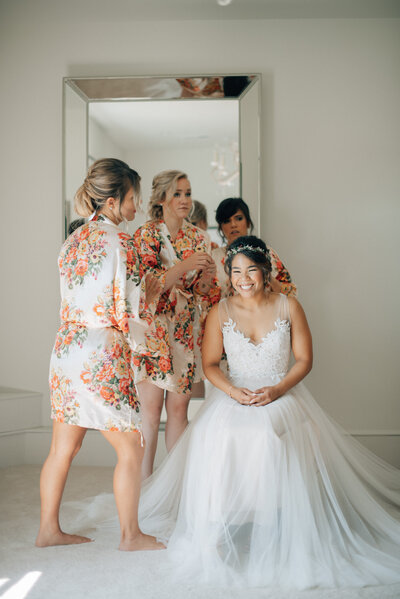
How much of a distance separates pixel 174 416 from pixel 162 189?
44.5 inches

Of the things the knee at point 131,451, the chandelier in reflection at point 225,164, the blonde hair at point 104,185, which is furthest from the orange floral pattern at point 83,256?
the chandelier in reflection at point 225,164

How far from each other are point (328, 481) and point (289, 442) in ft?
0.64

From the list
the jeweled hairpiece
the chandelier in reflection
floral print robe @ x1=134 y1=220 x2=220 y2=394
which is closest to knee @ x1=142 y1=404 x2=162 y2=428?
floral print robe @ x1=134 y1=220 x2=220 y2=394

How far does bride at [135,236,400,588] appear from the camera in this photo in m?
1.97

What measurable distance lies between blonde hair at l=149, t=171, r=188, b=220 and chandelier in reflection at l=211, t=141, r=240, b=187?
2.01 feet

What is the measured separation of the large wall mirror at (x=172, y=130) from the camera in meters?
3.54

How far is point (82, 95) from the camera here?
3.59m

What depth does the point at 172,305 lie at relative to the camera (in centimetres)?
279

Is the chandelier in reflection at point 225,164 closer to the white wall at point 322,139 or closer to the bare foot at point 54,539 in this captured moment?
the white wall at point 322,139

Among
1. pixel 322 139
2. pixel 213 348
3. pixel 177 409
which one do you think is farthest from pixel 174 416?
pixel 322 139

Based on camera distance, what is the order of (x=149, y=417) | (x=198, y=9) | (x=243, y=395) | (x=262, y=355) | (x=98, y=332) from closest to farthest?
(x=98, y=332)
(x=243, y=395)
(x=262, y=355)
(x=149, y=417)
(x=198, y=9)

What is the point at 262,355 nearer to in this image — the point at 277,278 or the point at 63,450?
the point at 277,278

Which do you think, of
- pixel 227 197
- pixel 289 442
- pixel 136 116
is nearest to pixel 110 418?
pixel 289 442

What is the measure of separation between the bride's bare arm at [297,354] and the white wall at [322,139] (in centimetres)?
110
